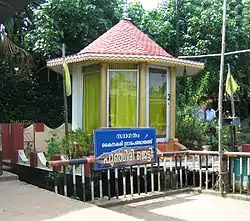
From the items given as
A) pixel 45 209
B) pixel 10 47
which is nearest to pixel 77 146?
pixel 45 209

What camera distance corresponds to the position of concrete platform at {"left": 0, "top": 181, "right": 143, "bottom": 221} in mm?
4578

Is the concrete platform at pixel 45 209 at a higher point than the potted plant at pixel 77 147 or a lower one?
lower

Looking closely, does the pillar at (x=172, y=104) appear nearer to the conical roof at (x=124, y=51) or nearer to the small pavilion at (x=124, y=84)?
the small pavilion at (x=124, y=84)

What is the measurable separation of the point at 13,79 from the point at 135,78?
662cm

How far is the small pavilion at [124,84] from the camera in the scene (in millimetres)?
9836

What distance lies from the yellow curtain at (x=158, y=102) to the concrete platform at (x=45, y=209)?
4.85 meters

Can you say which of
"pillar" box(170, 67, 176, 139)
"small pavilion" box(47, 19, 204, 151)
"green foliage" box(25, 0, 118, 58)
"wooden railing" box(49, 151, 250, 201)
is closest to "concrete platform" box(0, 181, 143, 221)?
"wooden railing" box(49, 151, 250, 201)

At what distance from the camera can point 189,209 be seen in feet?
22.2

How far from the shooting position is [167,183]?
328 inches

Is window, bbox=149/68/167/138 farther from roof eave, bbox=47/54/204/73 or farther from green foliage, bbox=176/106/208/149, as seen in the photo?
green foliage, bbox=176/106/208/149

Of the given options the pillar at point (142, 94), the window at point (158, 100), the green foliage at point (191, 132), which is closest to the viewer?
the pillar at point (142, 94)

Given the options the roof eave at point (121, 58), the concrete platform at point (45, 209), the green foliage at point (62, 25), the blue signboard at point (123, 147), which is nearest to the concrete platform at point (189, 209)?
the blue signboard at point (123, 147)

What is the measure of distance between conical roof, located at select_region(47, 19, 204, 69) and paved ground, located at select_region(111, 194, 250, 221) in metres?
3.64

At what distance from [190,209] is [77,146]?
3.10m
